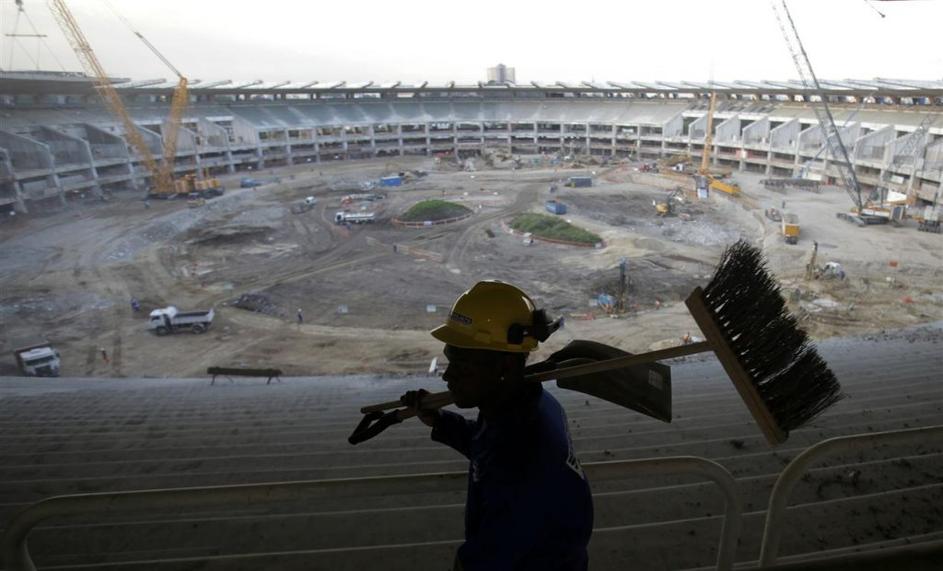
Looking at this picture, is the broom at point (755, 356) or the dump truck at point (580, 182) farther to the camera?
the dump truck at point (580, 182)

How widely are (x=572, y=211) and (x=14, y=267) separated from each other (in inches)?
923

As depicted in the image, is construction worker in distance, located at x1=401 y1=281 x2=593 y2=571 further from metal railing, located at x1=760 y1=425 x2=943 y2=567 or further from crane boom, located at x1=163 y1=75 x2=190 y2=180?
crane boom, located at x1=163 y1=75 x2=190 y2=180

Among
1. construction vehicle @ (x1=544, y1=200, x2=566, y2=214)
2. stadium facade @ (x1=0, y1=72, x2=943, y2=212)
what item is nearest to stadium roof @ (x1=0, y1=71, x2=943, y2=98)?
stadium facade @ (x1=0, y1=72, x2=943, y2=212)

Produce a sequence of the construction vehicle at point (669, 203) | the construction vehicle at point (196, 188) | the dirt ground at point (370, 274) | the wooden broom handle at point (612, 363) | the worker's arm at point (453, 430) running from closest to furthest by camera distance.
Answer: the wooden broom handle at point (612, 363) < the worker's arm at point (453, 430) < the dirt ground at point (370, 274) < the construction vehicle at point (669, 203) < the construction vehicle at point (196, 188)

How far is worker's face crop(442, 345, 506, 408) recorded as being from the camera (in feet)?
4.74

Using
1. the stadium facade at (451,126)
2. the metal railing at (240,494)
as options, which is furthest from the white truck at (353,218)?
the metal railing at (240,494)

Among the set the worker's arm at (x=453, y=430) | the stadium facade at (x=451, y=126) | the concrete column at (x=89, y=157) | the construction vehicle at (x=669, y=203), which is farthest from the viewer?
the concrete column at (x=89, y=157)

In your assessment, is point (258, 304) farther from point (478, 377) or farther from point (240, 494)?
point (478, 377)

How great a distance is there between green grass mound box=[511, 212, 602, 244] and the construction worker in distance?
68.8ft

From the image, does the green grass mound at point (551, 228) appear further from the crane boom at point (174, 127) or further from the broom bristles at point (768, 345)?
the crane boom at point (174, 127)

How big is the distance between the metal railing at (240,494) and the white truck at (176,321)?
581 inches

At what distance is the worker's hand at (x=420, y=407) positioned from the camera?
1677mm

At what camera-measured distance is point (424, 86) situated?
52.6 meters

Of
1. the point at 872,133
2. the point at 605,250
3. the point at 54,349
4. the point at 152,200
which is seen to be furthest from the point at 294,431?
the point at 872,133
